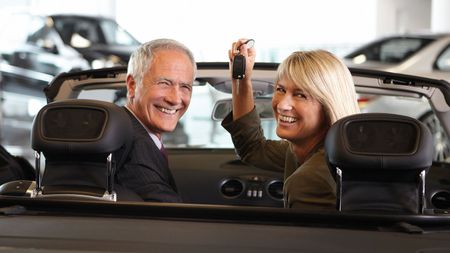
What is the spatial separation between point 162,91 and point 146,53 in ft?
0.47

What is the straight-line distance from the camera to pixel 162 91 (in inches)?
118

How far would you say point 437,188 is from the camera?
3.98 metres

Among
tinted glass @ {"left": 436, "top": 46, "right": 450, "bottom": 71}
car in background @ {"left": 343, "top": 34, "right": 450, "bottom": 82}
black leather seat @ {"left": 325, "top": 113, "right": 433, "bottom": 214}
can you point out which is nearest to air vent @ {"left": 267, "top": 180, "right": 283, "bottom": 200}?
black leather seat @ {"left": 325, "top": 113, "right": 433, "bottom": 214}

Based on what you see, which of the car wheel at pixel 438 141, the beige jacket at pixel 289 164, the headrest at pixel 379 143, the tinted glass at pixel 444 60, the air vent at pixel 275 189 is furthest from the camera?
the tinted glass at pixel 444 60

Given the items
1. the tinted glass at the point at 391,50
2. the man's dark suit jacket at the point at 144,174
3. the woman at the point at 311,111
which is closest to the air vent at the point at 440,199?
the woman at the point at 311,111

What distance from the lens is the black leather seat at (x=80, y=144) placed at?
232 cm

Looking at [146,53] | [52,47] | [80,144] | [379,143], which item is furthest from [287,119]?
[52,47]

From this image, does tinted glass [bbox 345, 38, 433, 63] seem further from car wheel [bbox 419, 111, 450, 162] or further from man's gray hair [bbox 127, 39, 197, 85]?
man's gray hair [bbox 127, 39, 197, 85]

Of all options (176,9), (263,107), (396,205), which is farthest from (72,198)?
(176,9)

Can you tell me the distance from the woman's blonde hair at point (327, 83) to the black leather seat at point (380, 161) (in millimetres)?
471

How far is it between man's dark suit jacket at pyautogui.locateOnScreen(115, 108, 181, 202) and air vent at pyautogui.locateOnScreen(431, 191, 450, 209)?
1.59 metres

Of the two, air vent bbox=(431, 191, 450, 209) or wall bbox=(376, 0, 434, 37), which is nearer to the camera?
air vent bbox=(431, 191, 450, 209)

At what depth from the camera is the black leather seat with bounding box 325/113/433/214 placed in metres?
2.14

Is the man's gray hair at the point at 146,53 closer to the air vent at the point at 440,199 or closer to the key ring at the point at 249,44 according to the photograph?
the key ring at the point at 249,44
